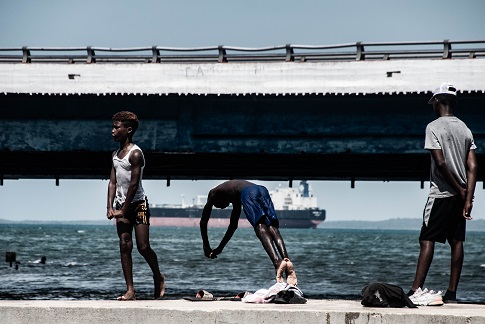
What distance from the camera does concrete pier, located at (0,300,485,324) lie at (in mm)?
7164

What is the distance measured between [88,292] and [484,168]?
1147cm

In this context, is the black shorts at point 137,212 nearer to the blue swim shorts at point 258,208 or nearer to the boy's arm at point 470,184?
the blue swim shorts at point 258,208

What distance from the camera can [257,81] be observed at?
68.9ft

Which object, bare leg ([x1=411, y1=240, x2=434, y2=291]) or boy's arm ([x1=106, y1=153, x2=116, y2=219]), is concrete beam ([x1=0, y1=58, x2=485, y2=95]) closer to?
boy's arm ([x1=106, y1=153, x2=116, y2=219])

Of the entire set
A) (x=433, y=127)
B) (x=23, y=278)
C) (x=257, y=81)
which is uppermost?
(x=257, y=81)

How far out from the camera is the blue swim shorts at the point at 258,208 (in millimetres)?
9602

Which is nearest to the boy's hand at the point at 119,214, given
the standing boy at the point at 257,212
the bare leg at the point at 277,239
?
the standing boy at the point at 257,212

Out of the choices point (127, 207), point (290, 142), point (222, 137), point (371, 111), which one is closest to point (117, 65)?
point (222, 137)

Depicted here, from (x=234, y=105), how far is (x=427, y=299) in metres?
13.5

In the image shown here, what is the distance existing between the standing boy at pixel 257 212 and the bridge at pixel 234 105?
10.4 meters

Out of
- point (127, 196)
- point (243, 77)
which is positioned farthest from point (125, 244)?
point (243, 77)

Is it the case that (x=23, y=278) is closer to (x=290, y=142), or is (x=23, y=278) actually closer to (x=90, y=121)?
(x=90, y=121)

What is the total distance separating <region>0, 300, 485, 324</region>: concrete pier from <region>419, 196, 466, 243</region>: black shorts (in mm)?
1110

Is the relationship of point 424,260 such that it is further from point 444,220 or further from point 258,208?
point 258,208
